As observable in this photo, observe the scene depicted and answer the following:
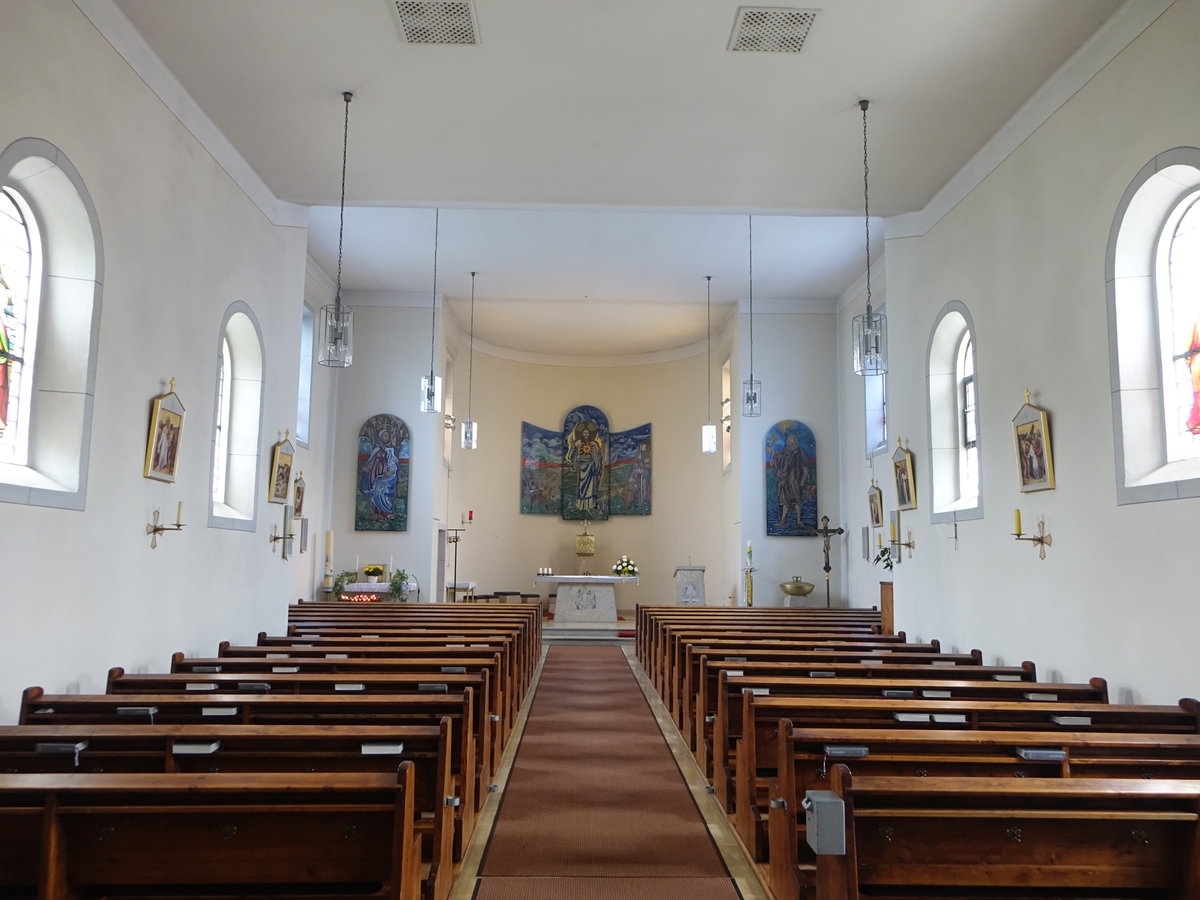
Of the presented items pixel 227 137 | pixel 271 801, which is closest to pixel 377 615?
pixel 227 137

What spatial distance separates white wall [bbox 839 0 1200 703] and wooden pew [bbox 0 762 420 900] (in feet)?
14.3

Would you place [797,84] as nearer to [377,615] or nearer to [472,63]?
[472,63]

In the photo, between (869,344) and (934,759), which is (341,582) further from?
(934,759)

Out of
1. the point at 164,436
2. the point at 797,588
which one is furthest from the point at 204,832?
the point at 797,588

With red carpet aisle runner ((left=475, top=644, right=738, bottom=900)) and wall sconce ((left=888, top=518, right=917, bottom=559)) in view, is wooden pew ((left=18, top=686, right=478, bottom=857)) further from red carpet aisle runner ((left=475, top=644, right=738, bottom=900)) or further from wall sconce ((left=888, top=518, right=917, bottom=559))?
wall sconce ((left=888, top=518, right=917, bottom=559))

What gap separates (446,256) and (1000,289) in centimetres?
847

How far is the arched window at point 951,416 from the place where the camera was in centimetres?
830

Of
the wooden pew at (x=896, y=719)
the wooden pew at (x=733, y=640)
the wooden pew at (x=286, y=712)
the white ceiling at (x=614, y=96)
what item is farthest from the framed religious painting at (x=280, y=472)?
the wooden pew at (x=896, y=719)

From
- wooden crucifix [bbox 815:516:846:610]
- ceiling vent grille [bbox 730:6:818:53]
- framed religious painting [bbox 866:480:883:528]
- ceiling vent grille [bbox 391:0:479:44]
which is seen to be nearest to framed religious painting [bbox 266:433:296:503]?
ceiling vent grille [bbox 391:0:479:44]

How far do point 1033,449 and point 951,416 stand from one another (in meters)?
1.97

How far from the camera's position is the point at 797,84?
254 inches

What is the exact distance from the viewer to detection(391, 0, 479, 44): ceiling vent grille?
219 inches

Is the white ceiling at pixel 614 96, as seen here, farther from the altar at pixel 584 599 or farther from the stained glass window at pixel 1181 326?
the altar at pixel 584 599

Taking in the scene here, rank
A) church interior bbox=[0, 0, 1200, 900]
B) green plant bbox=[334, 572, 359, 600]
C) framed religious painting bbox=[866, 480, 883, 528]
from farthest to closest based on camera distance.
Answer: green plant bbox=[334, 572, 359, 600] → framed religious painting bbox=[866, 480, 883, 528] → church interior bbox=[0, 0, 1200, 900]
